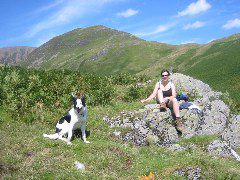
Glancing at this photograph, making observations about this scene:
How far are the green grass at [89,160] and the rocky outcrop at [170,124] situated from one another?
63.4 inches

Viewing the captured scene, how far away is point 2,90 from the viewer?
21562mm

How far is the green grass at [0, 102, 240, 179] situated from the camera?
41.2ft

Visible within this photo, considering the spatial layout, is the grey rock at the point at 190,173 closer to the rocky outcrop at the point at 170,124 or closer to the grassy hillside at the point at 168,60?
the rocky outcrop at the point at 170,124

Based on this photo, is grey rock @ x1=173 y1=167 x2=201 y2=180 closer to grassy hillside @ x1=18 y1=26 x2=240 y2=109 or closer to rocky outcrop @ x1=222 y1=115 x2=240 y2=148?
rocky outcrop @ x1=222 y1=115 x2=240 y2=148

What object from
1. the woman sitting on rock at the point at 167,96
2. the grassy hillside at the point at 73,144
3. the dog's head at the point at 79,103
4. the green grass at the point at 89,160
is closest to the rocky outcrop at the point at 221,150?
the grassy hillside at the point at 73,144

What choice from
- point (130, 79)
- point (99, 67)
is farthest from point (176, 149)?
point (99, 67)

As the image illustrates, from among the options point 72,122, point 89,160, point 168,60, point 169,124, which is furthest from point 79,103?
point 168,60

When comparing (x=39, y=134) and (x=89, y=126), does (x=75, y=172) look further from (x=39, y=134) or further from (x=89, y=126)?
(x=89, y=126)

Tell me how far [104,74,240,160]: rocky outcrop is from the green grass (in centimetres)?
161

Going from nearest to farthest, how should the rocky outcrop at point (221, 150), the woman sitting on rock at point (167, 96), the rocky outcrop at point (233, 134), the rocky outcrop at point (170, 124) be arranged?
the rocky outcrop at point (221, 150) → the rocky outcrop at point (170, 124) → the woman sitting on rock at point (167, 96) → the rocky outcrop at point (233, 134)

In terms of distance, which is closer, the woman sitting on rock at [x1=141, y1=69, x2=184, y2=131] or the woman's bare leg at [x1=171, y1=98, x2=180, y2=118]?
the woman's bare leg at [x1=171, y1=98, x2=180, y2=118]

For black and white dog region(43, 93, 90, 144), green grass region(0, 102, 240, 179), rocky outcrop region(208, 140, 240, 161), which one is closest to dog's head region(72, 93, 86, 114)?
black and white dog region(43, 93, 90, 144)

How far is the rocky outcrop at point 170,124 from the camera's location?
61.4 feet

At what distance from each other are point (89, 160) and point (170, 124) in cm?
662
